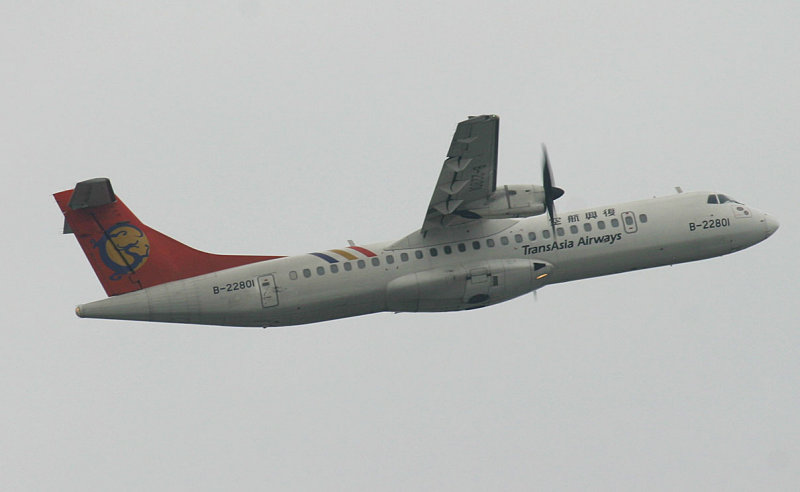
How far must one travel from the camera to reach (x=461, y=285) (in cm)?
3916

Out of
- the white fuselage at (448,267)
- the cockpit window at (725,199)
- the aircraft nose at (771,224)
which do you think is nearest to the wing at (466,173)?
the white fuselage at (448,267)

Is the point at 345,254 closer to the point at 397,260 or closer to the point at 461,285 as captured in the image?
the point at 397,260

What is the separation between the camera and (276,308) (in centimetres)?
3844

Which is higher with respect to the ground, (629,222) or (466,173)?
(466,173)

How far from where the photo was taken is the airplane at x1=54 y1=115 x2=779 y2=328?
37.8 metres

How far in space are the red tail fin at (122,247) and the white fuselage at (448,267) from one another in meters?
0.42

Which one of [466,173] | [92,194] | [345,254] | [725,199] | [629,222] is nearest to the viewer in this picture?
[92,194]

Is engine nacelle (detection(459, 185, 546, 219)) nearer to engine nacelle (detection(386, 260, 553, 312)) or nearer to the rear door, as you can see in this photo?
engine nacelle (detection(386, 260, 553, 312))

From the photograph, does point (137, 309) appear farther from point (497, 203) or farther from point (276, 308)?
point (497, 203)

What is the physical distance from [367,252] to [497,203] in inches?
166

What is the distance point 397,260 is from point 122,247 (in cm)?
819

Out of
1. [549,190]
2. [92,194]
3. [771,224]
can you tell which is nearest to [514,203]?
[549,190]

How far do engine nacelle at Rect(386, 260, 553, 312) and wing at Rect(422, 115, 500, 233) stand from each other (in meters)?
1.61

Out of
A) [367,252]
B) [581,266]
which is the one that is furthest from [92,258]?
[581,266]
